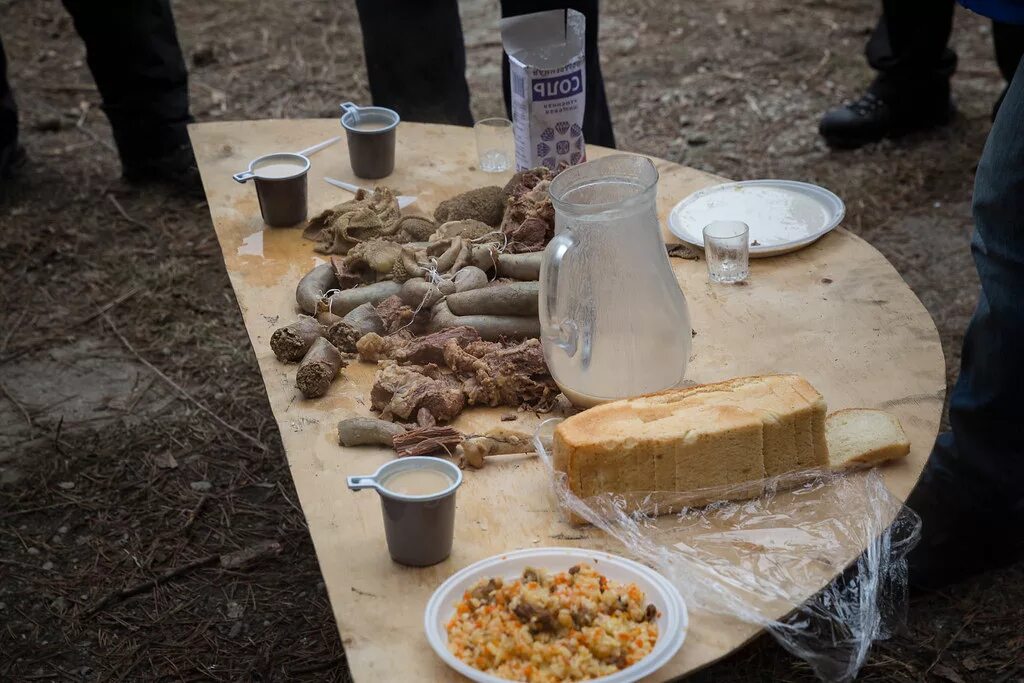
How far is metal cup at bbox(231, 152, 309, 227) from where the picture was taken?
236 cm

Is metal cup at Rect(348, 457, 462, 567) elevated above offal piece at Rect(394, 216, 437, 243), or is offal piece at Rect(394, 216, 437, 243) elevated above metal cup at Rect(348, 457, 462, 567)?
metal cup at Rect(348, 457, 462, 567)

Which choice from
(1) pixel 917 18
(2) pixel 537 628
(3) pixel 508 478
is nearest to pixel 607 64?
(1) pixel 917 18

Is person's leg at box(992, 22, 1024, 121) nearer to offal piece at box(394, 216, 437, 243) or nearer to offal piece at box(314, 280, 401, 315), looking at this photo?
offal piece at box(394, 216, 437, 243)

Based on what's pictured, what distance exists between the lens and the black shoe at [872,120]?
4.27m

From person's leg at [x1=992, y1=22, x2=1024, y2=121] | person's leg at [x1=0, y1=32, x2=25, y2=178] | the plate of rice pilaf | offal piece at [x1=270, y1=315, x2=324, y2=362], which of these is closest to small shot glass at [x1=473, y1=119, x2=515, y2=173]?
offal piece at [x1=270, y1=315, x2=324, y2=362]

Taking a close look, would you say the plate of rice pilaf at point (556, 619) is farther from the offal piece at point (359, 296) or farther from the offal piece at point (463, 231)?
the offal piece at point (463, 231)

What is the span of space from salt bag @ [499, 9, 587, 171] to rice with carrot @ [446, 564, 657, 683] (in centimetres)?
124

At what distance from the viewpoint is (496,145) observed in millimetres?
2635

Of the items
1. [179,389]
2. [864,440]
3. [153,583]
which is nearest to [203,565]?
[153,583]

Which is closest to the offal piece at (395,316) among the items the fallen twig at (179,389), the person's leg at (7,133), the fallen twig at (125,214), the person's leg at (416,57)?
the fallen twig at (179,389)

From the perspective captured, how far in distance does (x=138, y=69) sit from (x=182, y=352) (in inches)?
49.1

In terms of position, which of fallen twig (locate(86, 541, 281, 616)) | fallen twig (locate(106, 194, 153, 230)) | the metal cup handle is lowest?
fallen twig (locate(86, 541, 281, 616))

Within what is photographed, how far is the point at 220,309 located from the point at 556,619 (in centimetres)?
245

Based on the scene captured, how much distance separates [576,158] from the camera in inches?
95.3
